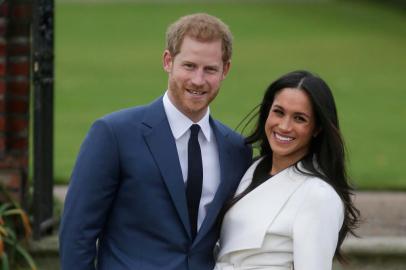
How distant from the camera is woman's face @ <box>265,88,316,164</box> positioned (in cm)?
421

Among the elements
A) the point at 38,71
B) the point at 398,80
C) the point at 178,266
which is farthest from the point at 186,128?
the point at 398,80

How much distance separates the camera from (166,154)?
4.15m

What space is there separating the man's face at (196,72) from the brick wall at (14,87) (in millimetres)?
2655

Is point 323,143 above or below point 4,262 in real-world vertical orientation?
above

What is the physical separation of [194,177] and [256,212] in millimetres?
274

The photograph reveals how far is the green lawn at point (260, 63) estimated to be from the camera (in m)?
11.4

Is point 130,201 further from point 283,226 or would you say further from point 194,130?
point 283,226

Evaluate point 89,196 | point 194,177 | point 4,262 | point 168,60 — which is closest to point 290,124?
point 194,177

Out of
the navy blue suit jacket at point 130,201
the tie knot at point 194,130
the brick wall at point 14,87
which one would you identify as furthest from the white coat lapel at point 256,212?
the brick wall at point 14,87

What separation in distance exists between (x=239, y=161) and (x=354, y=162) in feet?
19.4

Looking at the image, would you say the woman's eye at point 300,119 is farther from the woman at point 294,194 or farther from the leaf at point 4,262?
the leaf at point 4,262

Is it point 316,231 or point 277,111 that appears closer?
point 316,231

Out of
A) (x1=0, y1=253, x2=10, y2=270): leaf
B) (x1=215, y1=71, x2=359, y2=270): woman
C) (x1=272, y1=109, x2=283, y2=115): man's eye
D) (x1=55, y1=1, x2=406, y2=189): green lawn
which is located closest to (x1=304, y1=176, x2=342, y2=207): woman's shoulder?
(x1=215, y1=71, x2=359, y2=270): woman

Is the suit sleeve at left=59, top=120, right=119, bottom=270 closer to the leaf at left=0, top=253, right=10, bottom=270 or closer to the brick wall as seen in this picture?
the leaf at left=0, top=253, right=10, bottom=270
